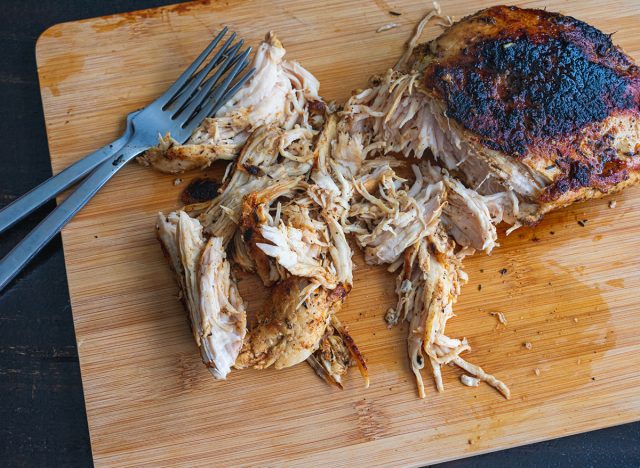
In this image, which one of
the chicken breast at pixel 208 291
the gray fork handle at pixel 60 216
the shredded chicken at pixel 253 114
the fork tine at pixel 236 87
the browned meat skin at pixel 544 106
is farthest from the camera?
the fork tine at pixel 236 87

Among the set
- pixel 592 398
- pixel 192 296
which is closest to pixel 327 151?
pixel 192 296

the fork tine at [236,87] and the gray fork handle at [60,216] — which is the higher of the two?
the fork tine at [236,87]

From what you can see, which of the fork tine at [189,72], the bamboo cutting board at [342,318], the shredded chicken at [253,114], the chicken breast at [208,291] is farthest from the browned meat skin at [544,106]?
the chicken breast at [208,291]

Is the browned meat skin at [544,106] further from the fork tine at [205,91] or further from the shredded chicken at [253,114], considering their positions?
the fork tine at [205,91]

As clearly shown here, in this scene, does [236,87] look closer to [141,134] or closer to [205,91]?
[205,91]

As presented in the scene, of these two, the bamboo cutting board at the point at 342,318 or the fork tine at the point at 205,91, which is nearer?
the bamboo cutting board at the point at 342,318

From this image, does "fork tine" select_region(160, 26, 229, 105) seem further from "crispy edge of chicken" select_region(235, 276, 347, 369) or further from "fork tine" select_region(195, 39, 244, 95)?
"crispy edge of chicken" select_region(235, 276, 347, 369)

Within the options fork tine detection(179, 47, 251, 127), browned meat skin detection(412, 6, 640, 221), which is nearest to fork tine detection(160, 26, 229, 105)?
fork tine detection(179, 47, 251, 127)
